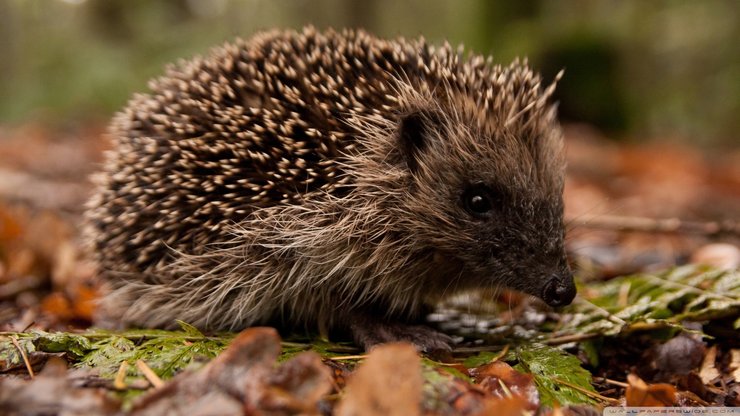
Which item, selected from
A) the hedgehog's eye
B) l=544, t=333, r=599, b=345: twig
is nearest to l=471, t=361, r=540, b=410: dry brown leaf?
l=544, t=333, r=599, b=345: twig

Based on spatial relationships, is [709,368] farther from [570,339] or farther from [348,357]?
[348,357]

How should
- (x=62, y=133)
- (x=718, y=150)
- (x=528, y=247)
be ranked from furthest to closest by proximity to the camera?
1. (x=718, y=150)
2. (x=62, y=133)
3. (x=528, y=247)

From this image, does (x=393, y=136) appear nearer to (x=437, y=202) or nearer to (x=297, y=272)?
(x=437, y=202)

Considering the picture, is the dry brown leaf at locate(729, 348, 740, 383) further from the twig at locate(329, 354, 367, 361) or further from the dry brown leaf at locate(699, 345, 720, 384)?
the twig at locate(329, 354, 367, 361)

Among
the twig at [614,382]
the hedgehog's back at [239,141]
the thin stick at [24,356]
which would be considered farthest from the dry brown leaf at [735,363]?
the thin stick at [24,356]

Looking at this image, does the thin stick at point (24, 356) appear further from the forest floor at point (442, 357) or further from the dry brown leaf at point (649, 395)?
the dry brown leaf at point (649, 395)

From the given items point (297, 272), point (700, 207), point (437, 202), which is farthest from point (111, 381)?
point (700, 207)
